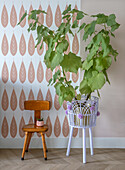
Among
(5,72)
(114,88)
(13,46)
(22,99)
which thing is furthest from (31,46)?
(114,88)

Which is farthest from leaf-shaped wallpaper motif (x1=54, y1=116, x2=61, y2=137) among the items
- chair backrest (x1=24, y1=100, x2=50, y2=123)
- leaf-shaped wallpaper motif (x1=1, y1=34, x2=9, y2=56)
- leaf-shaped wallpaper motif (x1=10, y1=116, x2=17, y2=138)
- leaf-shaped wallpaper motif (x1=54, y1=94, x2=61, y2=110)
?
leaf-shaped wallpaper motif (x1=1, y1=34, x2=9, y2=56)

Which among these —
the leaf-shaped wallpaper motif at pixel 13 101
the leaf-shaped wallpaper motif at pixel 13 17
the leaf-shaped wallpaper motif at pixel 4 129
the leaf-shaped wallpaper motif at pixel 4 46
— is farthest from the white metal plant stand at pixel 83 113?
the leaf-shaped wallpaper motif at pixel 13 17

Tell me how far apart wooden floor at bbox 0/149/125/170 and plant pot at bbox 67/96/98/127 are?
395mm

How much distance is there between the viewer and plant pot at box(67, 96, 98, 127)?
2.47m

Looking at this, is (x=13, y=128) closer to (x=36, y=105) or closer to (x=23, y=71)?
(x=36, y=105)

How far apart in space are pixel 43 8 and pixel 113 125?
1666mm

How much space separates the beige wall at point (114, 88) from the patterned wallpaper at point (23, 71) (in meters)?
0.25

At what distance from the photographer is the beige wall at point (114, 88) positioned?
2855mm

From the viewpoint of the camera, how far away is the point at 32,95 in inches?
115

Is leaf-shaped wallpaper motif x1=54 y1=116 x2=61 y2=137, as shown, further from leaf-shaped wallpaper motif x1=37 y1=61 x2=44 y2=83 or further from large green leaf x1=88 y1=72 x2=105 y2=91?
large green leaf x1=88 y1=72 x2=105 y2=91

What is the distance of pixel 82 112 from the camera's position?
97.7 inches

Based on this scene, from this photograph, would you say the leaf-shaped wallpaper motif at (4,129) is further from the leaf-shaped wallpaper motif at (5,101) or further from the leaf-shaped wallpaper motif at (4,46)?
the leaf-shaped wallpaper motif at (4,46)

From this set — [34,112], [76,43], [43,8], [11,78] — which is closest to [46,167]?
[34,112]

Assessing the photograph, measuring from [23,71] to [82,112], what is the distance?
924mm
